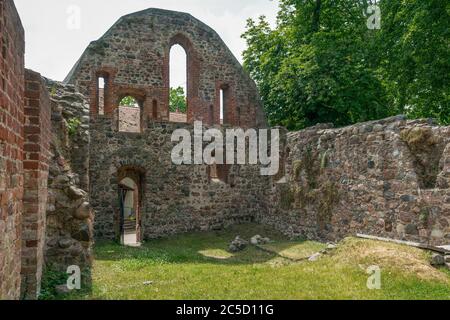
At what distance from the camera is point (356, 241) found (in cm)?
832

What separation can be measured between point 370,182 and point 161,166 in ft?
25.8

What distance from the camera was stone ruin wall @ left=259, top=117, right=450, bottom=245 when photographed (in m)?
8.66

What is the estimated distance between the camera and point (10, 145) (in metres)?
4.21

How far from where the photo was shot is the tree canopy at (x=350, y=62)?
52.3 ft

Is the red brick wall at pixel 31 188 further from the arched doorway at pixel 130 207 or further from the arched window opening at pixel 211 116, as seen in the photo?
the arched window opening at pixel 211 116

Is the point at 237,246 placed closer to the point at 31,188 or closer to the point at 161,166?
the point at 161,166

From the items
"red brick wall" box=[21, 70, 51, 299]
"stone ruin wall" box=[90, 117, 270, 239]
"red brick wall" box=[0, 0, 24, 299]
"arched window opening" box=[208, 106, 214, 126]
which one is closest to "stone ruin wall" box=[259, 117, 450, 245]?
"stone ruin wall" box=[90, 117, 270, 239]

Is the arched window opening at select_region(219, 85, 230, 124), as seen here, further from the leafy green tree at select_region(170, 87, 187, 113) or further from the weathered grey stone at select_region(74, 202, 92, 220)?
the leafy green tree at select_region(170, 87, 187, 113)

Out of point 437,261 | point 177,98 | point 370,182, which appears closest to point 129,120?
point 370,182

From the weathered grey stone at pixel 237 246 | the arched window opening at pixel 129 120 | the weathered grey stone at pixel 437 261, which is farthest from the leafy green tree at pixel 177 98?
the weathered grey stone at pixel 437 261
